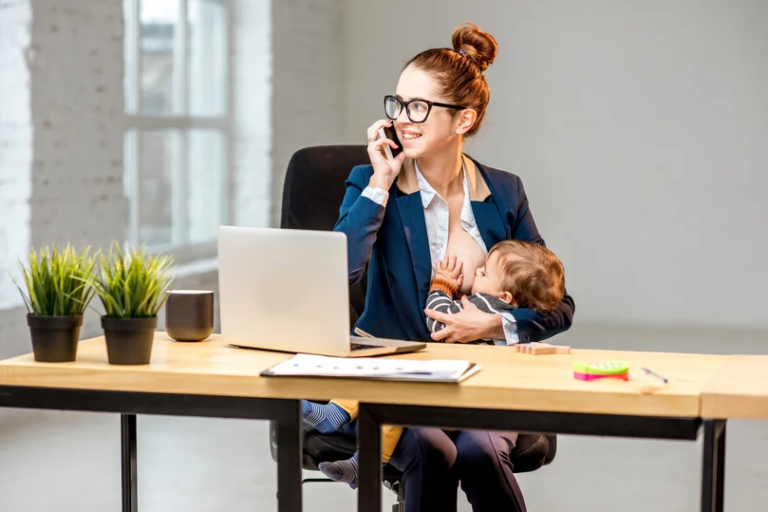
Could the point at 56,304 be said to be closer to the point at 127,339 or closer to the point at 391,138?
the point at 127,339

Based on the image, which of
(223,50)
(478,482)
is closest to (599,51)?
(223,50)

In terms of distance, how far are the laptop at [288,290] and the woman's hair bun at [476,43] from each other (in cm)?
84

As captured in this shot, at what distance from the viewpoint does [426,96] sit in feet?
7.22

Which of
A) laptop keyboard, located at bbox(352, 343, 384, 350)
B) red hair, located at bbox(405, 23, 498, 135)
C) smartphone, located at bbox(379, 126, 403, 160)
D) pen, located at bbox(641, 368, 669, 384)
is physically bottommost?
laptop keyboard, located at bbox(352, 343, 384, 350)

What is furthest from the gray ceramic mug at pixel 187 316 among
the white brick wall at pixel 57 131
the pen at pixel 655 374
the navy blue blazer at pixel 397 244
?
the white brick wall at pixel 57 131

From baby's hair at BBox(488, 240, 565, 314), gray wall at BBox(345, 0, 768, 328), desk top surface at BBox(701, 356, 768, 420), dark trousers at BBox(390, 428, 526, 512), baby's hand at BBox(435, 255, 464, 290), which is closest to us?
desk top surface at BBox(701, 356, 768, 420)

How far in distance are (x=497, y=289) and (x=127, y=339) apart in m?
0.83

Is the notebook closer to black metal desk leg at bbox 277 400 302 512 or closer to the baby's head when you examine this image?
black metal desk leg at bbox 277 400 302 512

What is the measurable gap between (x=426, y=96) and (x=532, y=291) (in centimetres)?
48

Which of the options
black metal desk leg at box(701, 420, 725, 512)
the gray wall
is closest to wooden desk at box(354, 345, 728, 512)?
black metal desk leg at box(701, 420, 725, 512)

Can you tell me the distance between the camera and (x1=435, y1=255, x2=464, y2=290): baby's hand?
221cm

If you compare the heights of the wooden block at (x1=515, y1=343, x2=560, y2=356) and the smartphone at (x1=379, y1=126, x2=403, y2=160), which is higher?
the smartphone at (x1=379, y1=126, x2=403, y2=160)

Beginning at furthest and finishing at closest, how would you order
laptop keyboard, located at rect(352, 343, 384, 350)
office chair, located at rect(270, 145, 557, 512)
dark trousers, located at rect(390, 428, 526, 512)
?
office chair, located at rect(270, 145, 557, 512)
dark trousers, located at rect(390, 428, 526, 512)
laptop keyboard, located at rect(352, 343, 384, 350)

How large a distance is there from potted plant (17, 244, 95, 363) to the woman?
67cm
